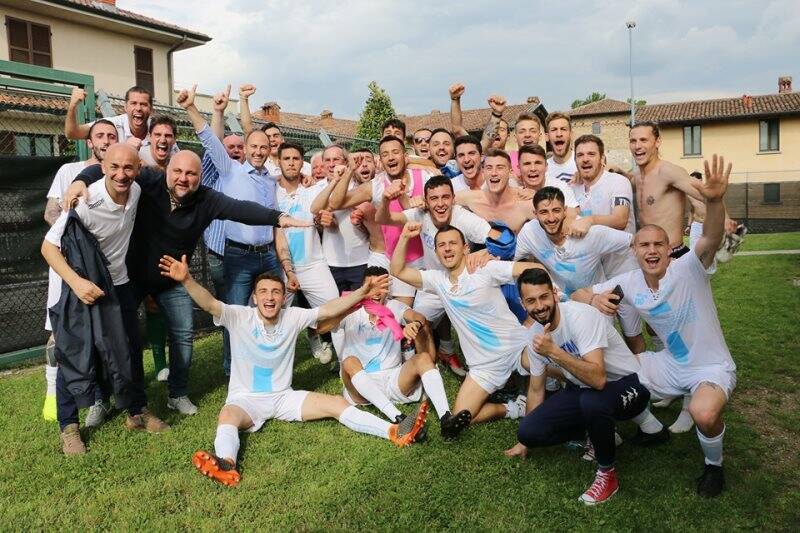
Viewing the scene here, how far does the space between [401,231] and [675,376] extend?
261cm

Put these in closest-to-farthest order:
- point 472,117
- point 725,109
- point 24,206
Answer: point 24,206 → point 725,109 → point 472,117

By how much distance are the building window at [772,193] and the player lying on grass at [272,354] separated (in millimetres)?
32740

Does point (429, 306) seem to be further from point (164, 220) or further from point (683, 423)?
point (164, 220)

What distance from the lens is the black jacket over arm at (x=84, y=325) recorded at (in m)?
4.16

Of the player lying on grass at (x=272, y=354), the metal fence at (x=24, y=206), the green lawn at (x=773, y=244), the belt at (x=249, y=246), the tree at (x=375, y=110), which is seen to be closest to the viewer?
the player lying on grass at (x=272, y=354)

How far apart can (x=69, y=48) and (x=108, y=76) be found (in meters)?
1.57

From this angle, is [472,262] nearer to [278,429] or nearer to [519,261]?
[519,261]

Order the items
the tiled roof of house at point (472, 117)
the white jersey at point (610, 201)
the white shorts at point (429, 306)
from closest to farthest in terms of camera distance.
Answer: the white jersey at point (610, 201), the white shorts at point (429, 306), the tiled roof of house at point (472, 117)

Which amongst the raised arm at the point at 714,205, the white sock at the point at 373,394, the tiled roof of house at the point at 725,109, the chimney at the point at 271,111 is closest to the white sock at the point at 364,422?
the white sock at the point at 373,394

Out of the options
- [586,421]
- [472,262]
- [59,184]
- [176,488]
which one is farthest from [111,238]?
[586,421]

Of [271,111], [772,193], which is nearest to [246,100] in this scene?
[271,111]

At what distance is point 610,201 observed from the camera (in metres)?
4.99

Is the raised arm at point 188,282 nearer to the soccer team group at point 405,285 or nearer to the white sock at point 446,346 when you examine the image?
the soccer team group at point 405,285

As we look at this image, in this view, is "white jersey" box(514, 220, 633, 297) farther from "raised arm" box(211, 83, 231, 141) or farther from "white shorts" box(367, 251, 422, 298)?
"raised arm" box(211, 83, 231, 141)
